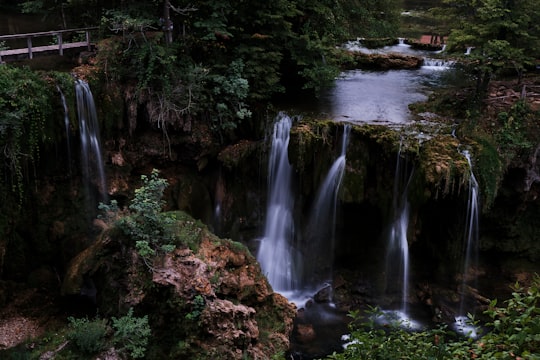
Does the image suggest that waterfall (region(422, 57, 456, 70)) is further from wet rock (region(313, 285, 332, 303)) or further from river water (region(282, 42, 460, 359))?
wet rock (region(313, 285, 332, 303))

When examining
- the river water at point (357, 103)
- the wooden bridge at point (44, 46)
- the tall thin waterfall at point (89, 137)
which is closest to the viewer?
the tall thin waterfall at point (89, 137)

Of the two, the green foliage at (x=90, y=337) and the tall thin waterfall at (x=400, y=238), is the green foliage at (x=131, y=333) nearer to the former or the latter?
the green foliage at (x=90, y=337)

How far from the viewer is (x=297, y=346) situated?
11.1m

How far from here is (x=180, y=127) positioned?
12.3 metres

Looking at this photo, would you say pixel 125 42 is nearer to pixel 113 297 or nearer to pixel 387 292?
pixel 113 297

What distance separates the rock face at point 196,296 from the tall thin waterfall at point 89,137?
2876 millimetres

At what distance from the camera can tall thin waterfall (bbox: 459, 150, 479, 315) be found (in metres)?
11.4

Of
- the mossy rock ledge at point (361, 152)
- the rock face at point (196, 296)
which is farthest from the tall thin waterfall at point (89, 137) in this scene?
the mossy rock ledge at point (361, 152)

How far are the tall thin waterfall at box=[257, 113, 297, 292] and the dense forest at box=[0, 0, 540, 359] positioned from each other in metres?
0.75

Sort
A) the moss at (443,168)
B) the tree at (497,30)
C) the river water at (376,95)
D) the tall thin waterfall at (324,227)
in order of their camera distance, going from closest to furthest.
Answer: the moss at (443,168), the tree at (497,30), the tall thin waterfall at (324,227), the river water at (376,95)

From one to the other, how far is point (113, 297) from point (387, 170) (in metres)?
7.66

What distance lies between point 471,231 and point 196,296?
787 centimetres

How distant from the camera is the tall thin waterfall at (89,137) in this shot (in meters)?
11.3

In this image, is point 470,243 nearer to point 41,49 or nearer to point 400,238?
point 400,238
